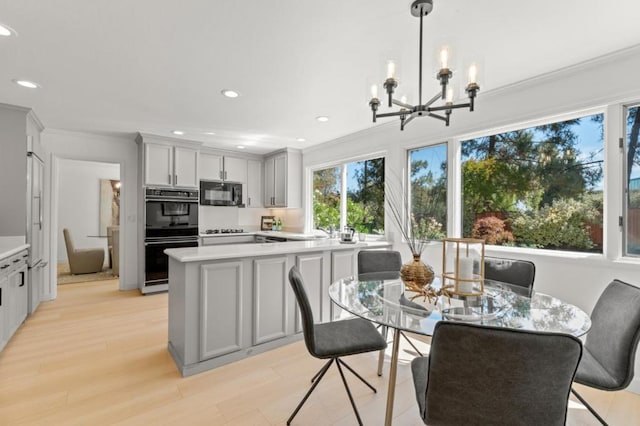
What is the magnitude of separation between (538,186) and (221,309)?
2.97 metres

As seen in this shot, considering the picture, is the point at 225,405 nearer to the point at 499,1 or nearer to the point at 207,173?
the point at 499,1

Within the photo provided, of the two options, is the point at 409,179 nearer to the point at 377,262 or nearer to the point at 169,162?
the point at 377,262

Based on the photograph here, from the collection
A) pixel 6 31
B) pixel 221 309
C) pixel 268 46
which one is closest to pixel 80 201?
pixel 6 31

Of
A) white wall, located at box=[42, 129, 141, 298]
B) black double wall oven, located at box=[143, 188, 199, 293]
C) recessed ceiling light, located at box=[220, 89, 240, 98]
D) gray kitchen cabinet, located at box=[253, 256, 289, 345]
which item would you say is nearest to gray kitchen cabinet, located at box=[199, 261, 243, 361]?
gray kitchen cabinet, located at box=[253, 256, 289, 345]

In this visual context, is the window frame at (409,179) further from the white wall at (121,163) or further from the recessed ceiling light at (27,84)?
the white wall at (121,163)

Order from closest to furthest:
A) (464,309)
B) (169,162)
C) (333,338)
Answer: (464,309) < (333,338) < (169,162)

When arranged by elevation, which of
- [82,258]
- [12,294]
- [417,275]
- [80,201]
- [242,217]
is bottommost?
[82,258]

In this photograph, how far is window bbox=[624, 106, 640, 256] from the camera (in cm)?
214

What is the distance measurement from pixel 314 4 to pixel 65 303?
478cm

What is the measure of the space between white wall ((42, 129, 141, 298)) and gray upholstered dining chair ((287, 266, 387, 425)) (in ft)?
13.1

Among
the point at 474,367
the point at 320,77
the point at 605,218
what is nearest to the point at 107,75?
the point at 320,77

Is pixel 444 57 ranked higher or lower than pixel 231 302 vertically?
higher

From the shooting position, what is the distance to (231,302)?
250cm

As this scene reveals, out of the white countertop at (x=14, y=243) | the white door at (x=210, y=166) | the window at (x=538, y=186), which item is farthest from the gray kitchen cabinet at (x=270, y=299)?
the white door at (x=210, y=166)
